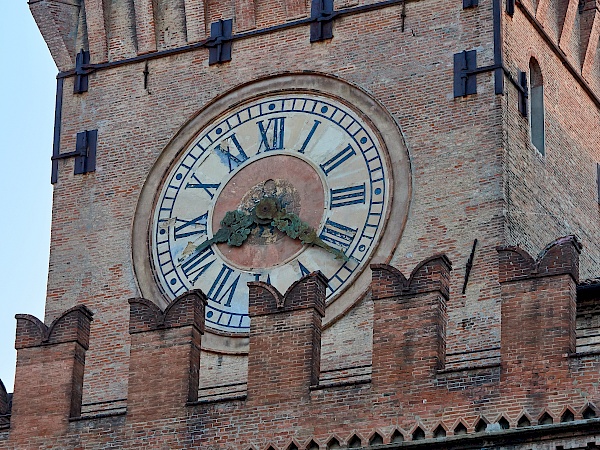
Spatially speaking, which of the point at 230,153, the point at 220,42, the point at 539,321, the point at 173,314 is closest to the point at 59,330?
the point at 173,314

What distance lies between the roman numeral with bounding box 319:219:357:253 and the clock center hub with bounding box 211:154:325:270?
0.46 feet

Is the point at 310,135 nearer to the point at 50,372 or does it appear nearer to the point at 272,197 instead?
the point at 272,197

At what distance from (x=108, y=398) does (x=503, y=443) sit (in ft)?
19.6

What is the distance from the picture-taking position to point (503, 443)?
24078 mm

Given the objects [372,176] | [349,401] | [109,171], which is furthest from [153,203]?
[349,401]

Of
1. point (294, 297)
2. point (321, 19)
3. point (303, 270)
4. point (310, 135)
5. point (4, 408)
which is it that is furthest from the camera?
point (321, 19)

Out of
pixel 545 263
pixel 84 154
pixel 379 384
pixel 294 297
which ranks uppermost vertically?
pixel 84 154

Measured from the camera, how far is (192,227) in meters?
29.2

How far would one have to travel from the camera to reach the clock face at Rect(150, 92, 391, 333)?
28.3 metres

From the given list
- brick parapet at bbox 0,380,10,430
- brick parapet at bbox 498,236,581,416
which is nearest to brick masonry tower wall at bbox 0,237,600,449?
brick parapet at bbox 498,236,581,416

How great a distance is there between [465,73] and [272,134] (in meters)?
2.39

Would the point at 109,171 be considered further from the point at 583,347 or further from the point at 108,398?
the point at 583,347

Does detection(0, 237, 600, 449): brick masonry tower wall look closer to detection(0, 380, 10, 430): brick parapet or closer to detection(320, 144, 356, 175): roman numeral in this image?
detection(0, 380, 10, 430): brick parapet

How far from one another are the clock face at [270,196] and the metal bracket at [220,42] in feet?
2.46
